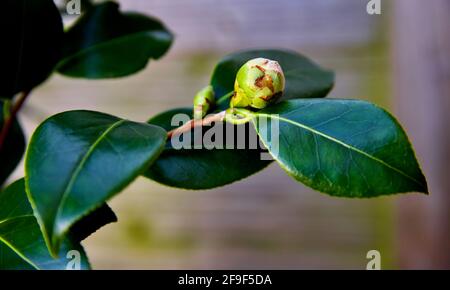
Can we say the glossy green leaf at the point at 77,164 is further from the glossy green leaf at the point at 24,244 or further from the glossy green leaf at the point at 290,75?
the glossy green leaf at the point at 290,75

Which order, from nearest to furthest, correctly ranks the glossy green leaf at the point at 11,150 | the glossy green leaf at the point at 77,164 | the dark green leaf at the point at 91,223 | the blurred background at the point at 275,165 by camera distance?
the glossy green leaf at the point at 77,164, the dark green leaf at the point at 91,223, the glossy green leaf at the point at 11,150, the blurred background at the point at 275,165

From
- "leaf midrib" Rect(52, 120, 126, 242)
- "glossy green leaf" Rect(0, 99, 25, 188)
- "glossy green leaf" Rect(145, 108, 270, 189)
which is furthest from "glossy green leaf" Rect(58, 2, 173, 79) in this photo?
"leaf midrib" Rect(52, 120, 126, 242)

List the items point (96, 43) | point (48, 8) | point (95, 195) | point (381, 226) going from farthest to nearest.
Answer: point (381, 226)
point (96, 43)
point (48, 8)
point (95, 195)

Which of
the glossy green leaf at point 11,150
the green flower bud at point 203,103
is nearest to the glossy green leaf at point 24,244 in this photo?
the green flower bud at point 203,103

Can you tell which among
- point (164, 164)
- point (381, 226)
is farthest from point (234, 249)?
point (164, 164)

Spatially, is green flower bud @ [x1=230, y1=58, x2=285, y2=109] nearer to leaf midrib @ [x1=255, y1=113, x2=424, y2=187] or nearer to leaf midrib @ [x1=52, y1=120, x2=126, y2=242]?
leaf midrib @ [x1=255, y1=113, x2=424, y2=187]

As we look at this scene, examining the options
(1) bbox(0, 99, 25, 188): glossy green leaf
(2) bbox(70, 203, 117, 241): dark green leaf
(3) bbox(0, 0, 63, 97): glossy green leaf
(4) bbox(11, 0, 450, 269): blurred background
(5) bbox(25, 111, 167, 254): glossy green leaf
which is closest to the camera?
(5) bbox(25, 111, 167, 254): glossy green leaf

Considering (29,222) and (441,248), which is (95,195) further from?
(441,248)
